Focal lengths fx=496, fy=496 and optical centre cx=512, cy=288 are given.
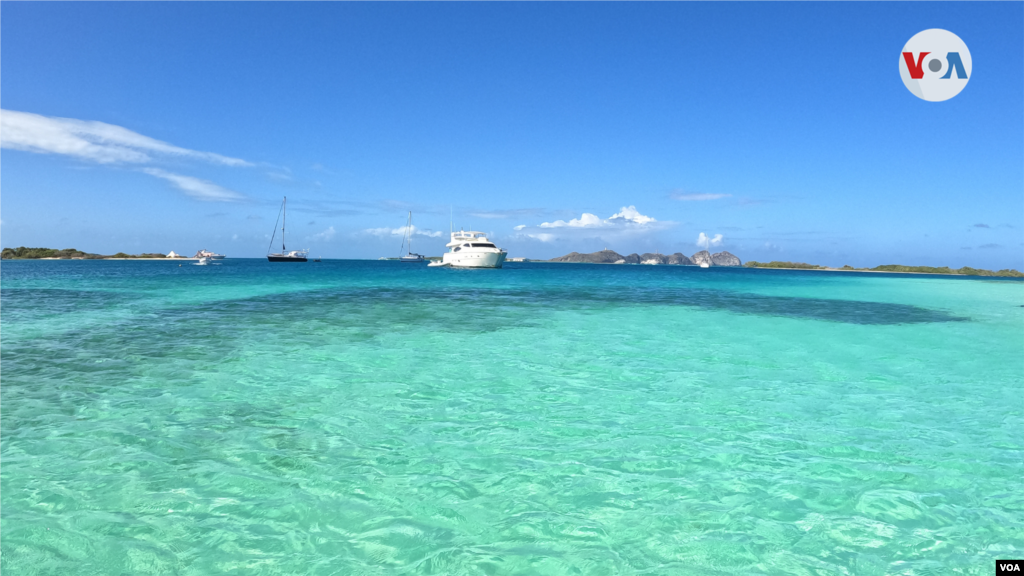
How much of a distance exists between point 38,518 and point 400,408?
3.78 metres

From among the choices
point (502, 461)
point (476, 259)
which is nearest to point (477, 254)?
point (476, 259)

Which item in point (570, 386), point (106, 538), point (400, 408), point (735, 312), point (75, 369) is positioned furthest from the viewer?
point (735, 312)

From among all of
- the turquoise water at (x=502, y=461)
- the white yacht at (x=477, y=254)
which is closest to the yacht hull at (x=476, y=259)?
the white yacht at (x=477, y=254)

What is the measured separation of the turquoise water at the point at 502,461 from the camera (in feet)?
11.7

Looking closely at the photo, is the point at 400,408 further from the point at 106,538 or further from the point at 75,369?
the point at 75,369

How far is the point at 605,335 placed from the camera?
1434 cm

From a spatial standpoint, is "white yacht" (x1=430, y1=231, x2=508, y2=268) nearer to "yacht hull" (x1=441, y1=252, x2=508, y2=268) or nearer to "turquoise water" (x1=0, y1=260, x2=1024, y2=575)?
"yacht hull" (x1=441, y1=252, x2=508, y2=268)

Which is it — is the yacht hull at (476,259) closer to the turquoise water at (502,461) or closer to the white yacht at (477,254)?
the white yacht at (477,254)

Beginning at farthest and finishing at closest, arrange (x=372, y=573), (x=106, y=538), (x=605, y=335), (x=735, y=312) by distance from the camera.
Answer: (x=735, y=312), (x=605, y=335), (x=106, y=538), (x=372, y=573)

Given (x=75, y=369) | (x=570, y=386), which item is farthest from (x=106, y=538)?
(x=75, y=369)

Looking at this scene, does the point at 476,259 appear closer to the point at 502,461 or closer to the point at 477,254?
the point at 477,254

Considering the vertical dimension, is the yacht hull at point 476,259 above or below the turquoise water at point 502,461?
above

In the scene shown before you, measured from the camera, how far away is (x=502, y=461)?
16.9 ft

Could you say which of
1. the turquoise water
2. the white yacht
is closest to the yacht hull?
the white yacht
